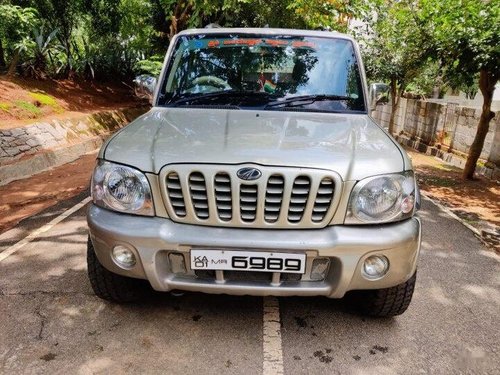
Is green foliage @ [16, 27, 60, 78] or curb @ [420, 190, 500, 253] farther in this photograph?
green foliage @ [16, 27, 60, 78]

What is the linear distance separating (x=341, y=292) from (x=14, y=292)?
2.31 m

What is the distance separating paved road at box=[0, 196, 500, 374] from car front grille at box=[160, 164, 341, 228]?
783 millimetres


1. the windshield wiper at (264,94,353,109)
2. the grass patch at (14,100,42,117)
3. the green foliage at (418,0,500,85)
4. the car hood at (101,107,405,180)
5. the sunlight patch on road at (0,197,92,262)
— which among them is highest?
the green foliage at (418,0,500,85)

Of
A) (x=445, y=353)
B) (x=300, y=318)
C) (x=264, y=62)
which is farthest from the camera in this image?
(x=264, y=62)

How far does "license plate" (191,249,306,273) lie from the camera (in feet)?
7.73

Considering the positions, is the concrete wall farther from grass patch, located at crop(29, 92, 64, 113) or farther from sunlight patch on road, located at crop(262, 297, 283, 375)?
grass patch, located at crop(29, 92, 64, 113)

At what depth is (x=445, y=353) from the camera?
105 inches

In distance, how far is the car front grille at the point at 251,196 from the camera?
2.33m

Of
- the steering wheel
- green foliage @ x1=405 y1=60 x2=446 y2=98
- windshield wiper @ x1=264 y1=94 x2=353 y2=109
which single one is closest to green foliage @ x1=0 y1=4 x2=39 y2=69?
the steering wheel

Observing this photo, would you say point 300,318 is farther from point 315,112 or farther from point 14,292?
point 14,292

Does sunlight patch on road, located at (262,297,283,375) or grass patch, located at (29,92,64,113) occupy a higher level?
grass patch, located at (29,92,64,113)

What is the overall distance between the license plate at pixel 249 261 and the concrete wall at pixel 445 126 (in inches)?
331

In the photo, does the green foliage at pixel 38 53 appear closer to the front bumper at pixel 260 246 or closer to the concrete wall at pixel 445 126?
the front bumper at pixel 260 246

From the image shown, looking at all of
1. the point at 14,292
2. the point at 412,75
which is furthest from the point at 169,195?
the point at 412,75
